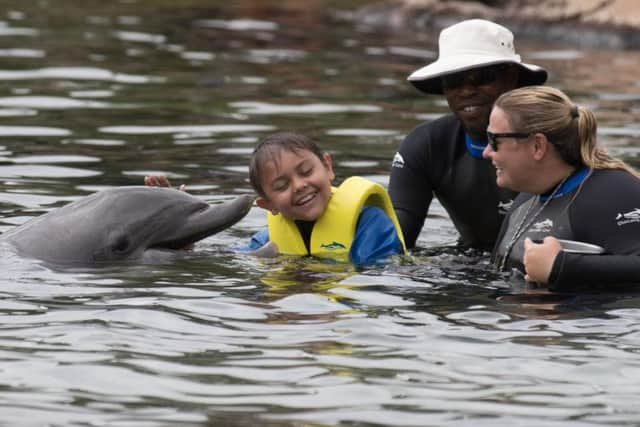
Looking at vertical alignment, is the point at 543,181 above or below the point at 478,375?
above

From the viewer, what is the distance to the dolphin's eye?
7.23 metres

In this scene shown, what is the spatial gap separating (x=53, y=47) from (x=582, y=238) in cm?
1291

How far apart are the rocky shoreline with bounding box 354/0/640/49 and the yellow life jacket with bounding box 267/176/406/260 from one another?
12.2m

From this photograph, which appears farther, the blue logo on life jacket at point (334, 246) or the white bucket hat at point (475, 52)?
the white bucket hat at point (475, 52)

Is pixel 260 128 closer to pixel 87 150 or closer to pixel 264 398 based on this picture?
pixel 87 150

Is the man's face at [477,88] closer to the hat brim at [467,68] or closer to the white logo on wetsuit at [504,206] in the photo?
the hat brim at [467,68]

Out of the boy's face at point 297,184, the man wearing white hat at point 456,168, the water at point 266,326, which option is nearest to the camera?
the water at point 266,326

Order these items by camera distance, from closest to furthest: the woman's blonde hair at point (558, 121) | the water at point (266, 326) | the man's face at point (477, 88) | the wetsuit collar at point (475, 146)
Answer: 1. the water at point (266, 326)
2. the woman's blonde hair at point (558, 121)
3. the man's face at point (477, 88)
4. the wetsuit collar at point (475, 146)

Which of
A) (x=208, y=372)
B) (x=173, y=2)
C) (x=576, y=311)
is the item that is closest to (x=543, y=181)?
(x=576, y=311)

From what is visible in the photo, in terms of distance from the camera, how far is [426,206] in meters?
8.36

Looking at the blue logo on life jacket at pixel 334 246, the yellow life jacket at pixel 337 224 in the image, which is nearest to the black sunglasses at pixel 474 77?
the yellow life jacket at pixel 337 224

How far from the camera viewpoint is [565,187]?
6.68 meters

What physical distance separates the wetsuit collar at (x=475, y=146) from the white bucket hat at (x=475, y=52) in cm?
46

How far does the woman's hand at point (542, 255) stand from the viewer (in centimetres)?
636
